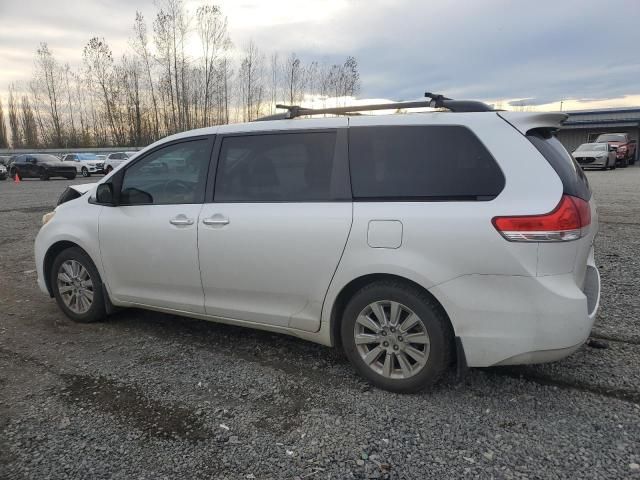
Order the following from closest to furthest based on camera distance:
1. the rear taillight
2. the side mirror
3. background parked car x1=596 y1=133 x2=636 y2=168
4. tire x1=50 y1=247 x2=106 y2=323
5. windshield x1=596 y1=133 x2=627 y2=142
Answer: the rear taillight, the side mirror, tire x1=50 y1=247 x2=106 y2=323, background parked car x1=596 y1=133 x2=636 y2=168, windshield x1=596 y1=133 x2=627 y2=142

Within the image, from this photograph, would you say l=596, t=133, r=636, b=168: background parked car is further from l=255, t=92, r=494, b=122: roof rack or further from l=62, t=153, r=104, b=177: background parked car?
l=62, t=153, r=104, b=177: background parked car

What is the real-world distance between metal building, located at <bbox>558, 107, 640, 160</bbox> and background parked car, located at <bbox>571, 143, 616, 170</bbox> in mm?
13297

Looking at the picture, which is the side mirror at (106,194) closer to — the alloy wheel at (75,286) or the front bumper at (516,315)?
the alloy wheel at (75,286)

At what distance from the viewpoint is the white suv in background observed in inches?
109

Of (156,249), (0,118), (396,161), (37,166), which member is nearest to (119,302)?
(156,249)

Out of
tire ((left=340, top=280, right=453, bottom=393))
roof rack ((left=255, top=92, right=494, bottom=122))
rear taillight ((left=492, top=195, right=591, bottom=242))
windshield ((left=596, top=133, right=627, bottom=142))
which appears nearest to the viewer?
rear taillight ((left=492, top=195, right=591, bottom=242))

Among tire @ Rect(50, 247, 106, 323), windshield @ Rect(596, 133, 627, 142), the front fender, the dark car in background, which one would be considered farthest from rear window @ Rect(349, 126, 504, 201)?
windshield @ Rect(596, 133, 627, 142)

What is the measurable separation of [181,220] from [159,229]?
248mm

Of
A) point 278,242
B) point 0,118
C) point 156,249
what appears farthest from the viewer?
point 0,118

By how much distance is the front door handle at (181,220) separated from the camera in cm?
377

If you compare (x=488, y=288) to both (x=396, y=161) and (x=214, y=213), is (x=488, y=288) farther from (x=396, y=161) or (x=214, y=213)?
(x=214, y=213)

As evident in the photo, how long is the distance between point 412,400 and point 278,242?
53.6 inches

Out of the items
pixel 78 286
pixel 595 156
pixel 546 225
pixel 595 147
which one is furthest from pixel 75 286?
pixel 595 147

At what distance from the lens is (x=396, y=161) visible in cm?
317
